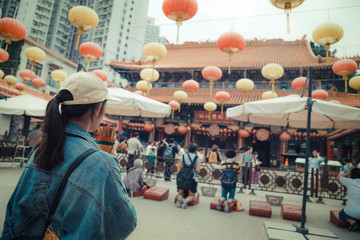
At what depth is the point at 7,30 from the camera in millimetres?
5758

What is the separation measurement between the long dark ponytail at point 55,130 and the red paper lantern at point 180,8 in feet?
13.6

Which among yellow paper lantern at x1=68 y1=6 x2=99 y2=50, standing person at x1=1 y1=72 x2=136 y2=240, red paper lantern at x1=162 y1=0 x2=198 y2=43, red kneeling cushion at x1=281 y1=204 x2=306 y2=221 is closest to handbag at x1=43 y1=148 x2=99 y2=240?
standing person at x1=1 y1=72 x2=136 y2=240

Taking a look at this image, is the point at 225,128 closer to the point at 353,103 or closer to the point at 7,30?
the point at 353,103

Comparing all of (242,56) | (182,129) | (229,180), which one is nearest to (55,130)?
(229,180)

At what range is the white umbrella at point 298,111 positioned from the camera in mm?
4238

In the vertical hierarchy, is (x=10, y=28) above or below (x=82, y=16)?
below

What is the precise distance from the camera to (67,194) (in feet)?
2.97

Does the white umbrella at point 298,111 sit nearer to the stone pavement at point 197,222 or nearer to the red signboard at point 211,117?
the stone pavement at point 197,222

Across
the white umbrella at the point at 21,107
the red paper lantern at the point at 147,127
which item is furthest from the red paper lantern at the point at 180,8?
the red paper lantern at the point at 147,127

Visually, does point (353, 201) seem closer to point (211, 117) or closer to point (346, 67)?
point (346, 67)

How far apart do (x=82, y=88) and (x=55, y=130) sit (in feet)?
0.84

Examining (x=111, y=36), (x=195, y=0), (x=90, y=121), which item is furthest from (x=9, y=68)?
(x=111, y=36)

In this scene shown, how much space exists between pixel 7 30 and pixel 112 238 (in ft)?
23.4

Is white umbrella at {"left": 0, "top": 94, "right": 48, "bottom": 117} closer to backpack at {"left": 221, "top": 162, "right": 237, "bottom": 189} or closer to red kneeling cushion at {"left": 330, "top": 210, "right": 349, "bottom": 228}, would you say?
backpack at {"left": 221, "top": 162, "right": 237, "bottom": 189}
